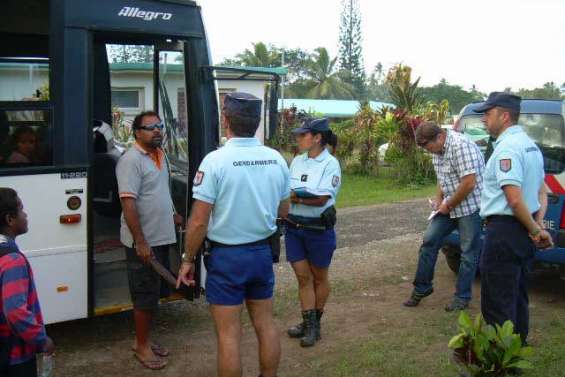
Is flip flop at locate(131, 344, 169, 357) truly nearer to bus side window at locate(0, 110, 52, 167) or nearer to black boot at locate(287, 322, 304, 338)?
black boot at locate(287, 322, 304, 338)

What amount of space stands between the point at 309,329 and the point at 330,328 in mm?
491

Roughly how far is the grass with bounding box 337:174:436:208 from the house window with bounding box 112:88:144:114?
6257 mm

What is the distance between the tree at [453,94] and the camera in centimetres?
7725

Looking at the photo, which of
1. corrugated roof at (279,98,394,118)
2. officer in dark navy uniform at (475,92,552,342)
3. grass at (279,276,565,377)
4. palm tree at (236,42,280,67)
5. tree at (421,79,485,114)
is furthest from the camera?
tree at (421,79,485,114)

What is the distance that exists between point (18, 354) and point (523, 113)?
554 cm

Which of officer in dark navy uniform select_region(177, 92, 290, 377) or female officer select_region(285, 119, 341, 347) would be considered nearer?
officer in dark navy uniform select_region(177, 92, 290, 377)

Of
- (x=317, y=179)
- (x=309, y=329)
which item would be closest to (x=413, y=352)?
(x=309, y=329)

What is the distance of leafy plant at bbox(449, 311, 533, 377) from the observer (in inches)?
137

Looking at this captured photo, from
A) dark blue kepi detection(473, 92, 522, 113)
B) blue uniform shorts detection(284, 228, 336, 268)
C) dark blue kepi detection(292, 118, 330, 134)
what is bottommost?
blue uniform shorts detection(284, 228, 336, 268)

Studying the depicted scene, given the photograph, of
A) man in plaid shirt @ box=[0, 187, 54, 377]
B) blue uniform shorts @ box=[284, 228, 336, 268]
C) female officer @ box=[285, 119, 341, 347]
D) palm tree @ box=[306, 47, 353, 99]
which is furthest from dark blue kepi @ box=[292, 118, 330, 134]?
palm tree @ box=[306, 47, 353, 99]

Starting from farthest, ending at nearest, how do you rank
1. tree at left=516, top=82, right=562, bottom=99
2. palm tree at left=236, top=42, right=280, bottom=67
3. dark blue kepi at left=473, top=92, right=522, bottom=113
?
tree at left=516, top=82, right=562, bottom=99, palm tree at left=236, top=42, right=280, bottom=67, dark blue kepi at left=473, top=92, right=522, bottom=113

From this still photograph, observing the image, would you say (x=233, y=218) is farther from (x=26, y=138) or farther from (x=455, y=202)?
(x=455, y=202)

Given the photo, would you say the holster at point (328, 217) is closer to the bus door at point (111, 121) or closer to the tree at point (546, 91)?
the bus door at point (111, 121)

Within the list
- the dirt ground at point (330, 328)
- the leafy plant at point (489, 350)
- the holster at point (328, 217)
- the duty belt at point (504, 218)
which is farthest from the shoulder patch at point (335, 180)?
the leafy plant at point (489, 350)
